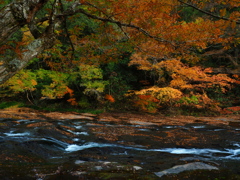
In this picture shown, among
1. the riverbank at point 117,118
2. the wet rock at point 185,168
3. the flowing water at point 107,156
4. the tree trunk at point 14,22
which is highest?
the tree trunk at point 14,22

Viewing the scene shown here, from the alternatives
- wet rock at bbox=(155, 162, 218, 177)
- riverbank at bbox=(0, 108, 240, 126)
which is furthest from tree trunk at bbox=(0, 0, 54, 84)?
riverbank at bbox=(0, 108, 240, 126)

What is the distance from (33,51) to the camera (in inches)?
118

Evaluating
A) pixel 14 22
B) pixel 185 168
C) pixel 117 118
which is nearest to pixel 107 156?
pixel 185 168

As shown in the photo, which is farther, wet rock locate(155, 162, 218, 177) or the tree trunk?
wet rock locate(155, 162, 218, 177)

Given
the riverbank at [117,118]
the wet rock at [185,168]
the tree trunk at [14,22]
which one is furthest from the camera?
the riverbank at [117,118]

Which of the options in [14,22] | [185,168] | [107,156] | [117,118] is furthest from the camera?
[117,118]

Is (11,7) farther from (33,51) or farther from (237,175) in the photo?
(237,175)

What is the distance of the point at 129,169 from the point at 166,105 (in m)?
12.6

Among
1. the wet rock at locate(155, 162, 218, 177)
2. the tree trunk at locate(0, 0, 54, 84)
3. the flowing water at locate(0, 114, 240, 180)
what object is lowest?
the flowing water at locate(0, 114, 240, 180)

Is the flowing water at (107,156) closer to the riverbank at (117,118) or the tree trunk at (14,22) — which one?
the tree trunk at (14,22)

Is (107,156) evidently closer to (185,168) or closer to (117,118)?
(185,168)

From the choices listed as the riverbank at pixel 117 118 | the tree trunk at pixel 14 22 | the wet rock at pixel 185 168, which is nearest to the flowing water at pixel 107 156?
the wet rock at pixel 185 168

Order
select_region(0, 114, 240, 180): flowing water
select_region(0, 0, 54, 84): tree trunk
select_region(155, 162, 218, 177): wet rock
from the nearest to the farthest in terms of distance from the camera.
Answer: select_region(0, 0, 54, 84): tree trunk
select_region(0, 114, 240, 180): flowing water
select_region(155, 162, 218, 177): wet rock

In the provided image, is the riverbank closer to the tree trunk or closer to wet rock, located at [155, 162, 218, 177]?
wet rock, located at [155, 162, 218, 177]
